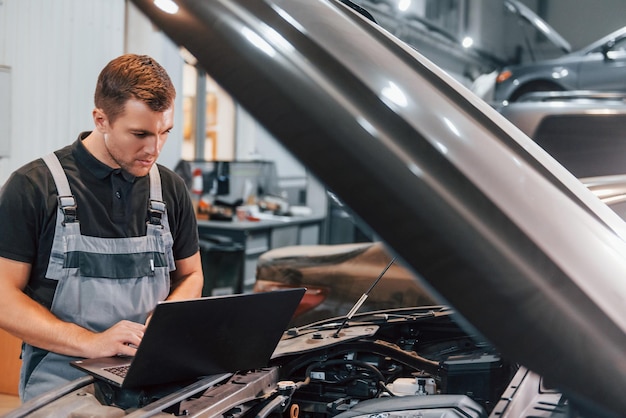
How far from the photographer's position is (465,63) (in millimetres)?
14570

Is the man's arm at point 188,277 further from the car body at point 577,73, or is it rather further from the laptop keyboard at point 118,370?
the car body at point 577,73

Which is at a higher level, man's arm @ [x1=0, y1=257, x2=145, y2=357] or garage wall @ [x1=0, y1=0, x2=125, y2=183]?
garage wall @ [x1=0, y1=0, x2=125, y2=183]

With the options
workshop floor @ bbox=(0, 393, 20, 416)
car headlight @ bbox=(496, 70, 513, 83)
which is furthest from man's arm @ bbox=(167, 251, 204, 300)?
car headlight @ bbox=(496, 70, 513, 83)

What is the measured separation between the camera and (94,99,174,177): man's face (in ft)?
6.44

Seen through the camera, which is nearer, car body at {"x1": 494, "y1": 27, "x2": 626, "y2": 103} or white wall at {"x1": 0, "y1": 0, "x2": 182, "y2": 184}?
white wall at {"x1": 0, "y1": 0, "x2": 182, "y2": 184}

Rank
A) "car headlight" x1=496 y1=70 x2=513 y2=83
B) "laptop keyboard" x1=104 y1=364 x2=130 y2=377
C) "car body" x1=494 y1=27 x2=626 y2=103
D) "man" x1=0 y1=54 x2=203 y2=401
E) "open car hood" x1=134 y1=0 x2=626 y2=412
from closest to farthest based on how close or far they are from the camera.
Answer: "open car hood" x1=134 y1=0 x2=626 y2=412, "laptop keyboard" x1=104 y1=364 x2=130 y2=377, "man" x1=0 y1=54 x2=203 y2=401, "car body" x1=494 y1=27 x2=626 y2=103, "car headlight" x1=496 y1=70 x2=513 y2=83

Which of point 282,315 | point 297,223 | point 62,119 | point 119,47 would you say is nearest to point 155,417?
point 282,315

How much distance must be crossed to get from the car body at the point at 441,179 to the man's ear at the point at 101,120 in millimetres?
1319

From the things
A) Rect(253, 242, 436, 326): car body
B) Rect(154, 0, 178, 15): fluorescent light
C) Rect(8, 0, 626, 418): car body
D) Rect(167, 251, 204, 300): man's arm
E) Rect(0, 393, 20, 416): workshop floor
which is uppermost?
Rect(154, 0, 178, 15): fluorescent light

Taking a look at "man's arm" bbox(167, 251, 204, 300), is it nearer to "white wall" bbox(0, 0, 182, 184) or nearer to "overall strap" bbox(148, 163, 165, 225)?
"overall strap" bbox(148, 163, 165, 225)

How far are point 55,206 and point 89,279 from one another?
21 centimetres

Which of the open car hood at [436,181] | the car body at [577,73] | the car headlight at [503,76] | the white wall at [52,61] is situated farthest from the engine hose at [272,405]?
the car headlight at [503,76]

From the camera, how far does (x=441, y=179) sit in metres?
0.66

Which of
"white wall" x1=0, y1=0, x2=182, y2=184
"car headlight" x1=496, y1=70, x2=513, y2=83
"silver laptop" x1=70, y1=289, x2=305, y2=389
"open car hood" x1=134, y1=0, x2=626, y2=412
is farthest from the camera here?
"car headlight" x1=496, y1=70, x2=513, y2=83
